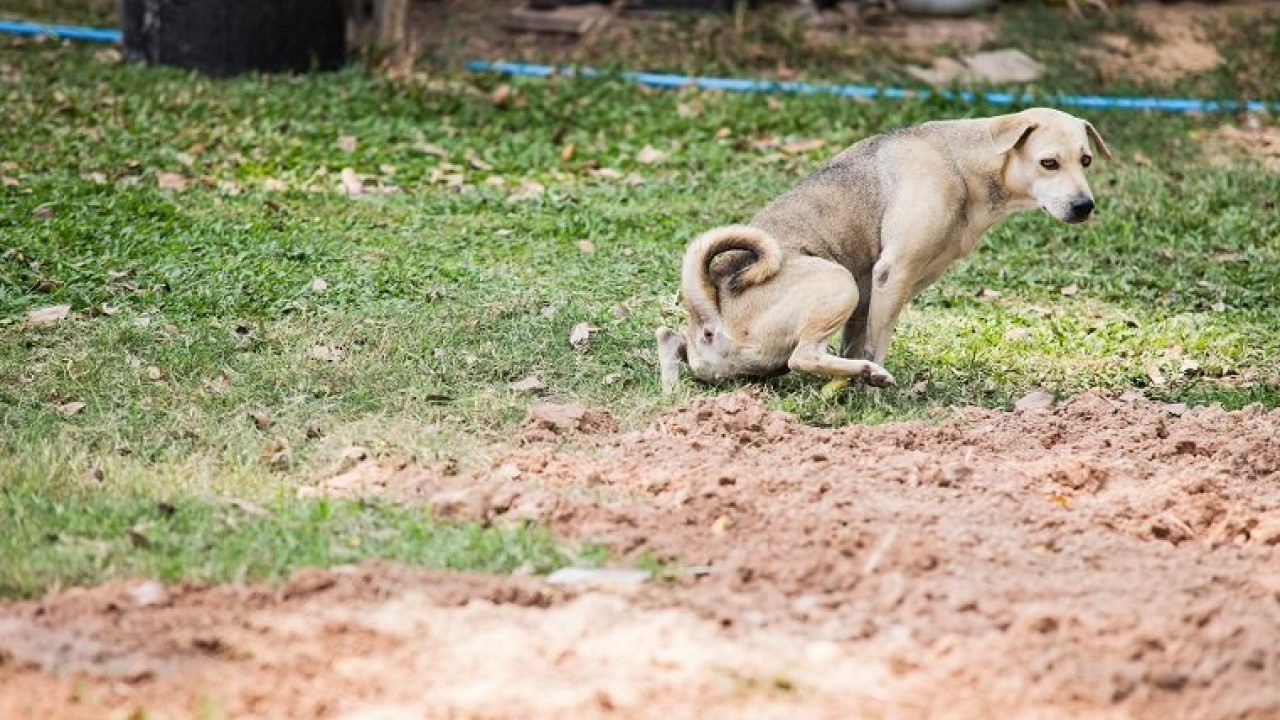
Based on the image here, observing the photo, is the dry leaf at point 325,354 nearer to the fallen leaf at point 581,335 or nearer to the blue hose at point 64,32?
the fallen leaf at point 581,335

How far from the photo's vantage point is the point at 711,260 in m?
6.87

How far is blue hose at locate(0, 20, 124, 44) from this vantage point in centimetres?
1323

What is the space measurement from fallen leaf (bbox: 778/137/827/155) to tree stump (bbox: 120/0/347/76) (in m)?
3.76

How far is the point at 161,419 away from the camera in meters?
6.23

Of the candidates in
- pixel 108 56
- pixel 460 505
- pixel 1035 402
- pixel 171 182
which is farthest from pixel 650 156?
pixel 460 505

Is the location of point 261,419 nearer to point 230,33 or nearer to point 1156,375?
point 1156,375

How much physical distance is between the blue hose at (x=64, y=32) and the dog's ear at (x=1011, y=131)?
868 cm

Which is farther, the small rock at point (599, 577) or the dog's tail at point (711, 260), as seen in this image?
the dog's tail at point (711, 260)

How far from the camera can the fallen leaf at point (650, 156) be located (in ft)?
36.4

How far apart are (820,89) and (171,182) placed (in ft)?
17.0

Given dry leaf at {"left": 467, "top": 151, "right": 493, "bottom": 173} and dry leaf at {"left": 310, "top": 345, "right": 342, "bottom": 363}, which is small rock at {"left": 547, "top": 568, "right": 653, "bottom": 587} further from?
dry leaf at {"left": 467, "top": 151, "right": 493, "bottom": 173}

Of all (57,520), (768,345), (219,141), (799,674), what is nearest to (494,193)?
(219,141)

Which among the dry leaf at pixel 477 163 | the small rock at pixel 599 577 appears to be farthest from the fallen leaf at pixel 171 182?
the small rock at pixel 599 577

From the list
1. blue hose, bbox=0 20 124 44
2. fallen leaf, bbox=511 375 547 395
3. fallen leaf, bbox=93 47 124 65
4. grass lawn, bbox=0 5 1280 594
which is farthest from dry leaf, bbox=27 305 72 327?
blue hose, bbox=0 20 124 44
